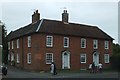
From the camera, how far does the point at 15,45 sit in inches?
1978

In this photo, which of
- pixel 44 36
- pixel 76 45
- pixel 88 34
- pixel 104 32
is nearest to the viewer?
pixel 44 36

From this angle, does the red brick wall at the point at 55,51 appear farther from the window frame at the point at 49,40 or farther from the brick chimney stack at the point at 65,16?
the brick chimney stack at the point at 65,16

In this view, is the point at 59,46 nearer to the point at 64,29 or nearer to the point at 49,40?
the point at 49,40

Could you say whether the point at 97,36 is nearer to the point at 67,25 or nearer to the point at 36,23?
the point at 67,25

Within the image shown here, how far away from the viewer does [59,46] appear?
42812 millimetres

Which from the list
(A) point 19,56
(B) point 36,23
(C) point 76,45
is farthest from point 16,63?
(C) point 76,45

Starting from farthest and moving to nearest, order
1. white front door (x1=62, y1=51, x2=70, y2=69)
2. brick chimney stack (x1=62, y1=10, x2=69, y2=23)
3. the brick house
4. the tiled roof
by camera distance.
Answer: brick chimney stack (x1=62, y1=10, x2=69, y2=23), white front door (x1=62, y1=51, x2=70, y2=69), the tiled roof, the brick house

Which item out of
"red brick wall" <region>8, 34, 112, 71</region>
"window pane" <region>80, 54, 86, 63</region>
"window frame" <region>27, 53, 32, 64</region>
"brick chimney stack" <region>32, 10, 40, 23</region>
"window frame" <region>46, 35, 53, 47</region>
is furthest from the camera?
"brick chimney stack" <region>32, 10, 40, 23</region>

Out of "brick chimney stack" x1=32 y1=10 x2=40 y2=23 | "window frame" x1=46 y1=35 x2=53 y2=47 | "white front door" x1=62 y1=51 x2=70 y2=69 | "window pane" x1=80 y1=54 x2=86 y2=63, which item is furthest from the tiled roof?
"window pane" x1=80 y1=54 x2=86 y2=63

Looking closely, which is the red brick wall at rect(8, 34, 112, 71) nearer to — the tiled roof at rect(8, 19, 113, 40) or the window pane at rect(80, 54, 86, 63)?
the window pane at rect(80, 54, 86, 63)

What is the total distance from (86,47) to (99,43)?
11.3ft

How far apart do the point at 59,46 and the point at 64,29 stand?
3.57 meters

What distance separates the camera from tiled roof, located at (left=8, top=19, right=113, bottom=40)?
141 ft

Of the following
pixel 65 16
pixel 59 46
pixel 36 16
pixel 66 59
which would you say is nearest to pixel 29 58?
pixel 59 46
